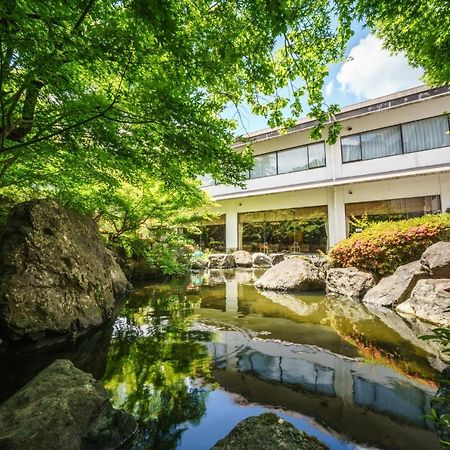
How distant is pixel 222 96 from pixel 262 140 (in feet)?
47.9

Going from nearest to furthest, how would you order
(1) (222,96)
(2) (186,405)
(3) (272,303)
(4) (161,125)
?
(2) (186,405) → (4) (161,125) → (1) (222,96) → (3) (272,303)

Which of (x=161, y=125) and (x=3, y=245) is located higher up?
(x=161, y=125)

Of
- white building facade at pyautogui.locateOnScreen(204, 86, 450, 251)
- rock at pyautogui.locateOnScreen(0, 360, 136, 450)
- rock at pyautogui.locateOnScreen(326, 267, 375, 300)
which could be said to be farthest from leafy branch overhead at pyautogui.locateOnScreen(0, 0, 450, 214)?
white building facade at pyautogui.locateOnScreen(204, 86, 450, 251)

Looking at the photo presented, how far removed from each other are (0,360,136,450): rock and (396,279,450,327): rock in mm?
5943

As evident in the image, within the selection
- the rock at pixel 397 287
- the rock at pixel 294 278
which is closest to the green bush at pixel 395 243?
the rock at pixel 397 287

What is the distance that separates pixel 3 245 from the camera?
5172 millimetres

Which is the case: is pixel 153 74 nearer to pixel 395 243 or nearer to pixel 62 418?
pixel 62 418

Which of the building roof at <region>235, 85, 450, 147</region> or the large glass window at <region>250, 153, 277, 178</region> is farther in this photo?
A: the large glass window at <region>250, 153, 277, 178</region>

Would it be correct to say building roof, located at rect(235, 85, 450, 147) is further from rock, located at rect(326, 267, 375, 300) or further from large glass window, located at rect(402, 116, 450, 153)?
rock, located at rect(326, 267, 375, 300)

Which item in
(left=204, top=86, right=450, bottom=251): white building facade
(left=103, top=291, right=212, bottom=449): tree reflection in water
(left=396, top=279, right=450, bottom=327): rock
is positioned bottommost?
(left=103, top=291, right=212, bottom=449): tree reflection in water

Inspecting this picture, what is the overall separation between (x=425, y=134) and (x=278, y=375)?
16.3 meters

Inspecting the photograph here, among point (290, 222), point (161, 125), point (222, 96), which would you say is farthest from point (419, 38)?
point (290, 222)

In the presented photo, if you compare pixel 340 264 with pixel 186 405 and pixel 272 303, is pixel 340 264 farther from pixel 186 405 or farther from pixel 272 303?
pixel 186 405

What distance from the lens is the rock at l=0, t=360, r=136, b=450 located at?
7.09 feet
